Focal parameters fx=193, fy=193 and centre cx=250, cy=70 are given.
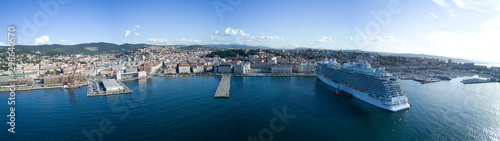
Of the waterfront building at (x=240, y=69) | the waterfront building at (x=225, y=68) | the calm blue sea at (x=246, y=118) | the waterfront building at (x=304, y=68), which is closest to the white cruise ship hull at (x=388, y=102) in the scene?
the calm blue sea at (x=246, y=118)

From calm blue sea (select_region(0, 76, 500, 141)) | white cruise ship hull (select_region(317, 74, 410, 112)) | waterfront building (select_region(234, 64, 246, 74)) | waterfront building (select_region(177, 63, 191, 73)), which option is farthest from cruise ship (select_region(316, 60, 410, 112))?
waterfront building (select_region(177, 63, 191, 73))

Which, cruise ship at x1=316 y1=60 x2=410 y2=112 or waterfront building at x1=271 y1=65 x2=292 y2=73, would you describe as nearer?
cruise ship at x1=316 y1=60 x2=410 y2=112

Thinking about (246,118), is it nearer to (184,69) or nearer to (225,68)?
(225,68)

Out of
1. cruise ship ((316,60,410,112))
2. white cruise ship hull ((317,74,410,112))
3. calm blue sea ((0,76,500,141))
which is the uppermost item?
cruise ship ((316,60,410,112))

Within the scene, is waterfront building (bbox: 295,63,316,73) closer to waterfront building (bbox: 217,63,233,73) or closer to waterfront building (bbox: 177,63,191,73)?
waterfront building (bbox: 217,63,233,73)

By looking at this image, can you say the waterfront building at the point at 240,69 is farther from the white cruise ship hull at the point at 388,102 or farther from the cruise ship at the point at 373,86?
the white cruise ship hull at the point at 388,102

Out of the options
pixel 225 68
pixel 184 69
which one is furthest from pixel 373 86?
pixel 184 69
